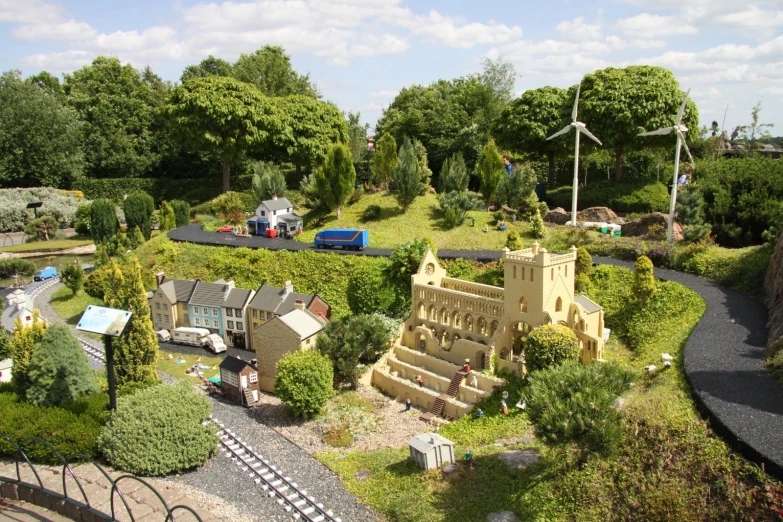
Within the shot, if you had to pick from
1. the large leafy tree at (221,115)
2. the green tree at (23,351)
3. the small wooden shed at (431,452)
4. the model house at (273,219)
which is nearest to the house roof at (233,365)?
the green tree at (23,351)

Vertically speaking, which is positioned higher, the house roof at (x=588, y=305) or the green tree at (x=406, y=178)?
the green tree at (x=406, y=178)

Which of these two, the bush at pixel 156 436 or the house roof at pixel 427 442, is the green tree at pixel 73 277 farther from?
the house roof at pixel 427 442

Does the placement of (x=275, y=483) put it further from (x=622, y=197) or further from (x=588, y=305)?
(x=622, y=197)

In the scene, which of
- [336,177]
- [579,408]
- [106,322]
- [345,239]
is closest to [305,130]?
[336,177]

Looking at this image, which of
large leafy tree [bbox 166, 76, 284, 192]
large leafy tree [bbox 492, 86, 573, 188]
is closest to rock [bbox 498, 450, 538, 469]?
large leafy tree [bbox 492, 86, 573, 188]

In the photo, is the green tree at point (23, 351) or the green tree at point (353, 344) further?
the green tree at point (353, 344)

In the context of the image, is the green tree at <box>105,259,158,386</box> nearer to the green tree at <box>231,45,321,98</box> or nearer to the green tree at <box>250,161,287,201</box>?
the green tree at <box>250,161,287,201</box>

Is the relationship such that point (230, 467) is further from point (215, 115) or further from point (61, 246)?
point (61, 246)
